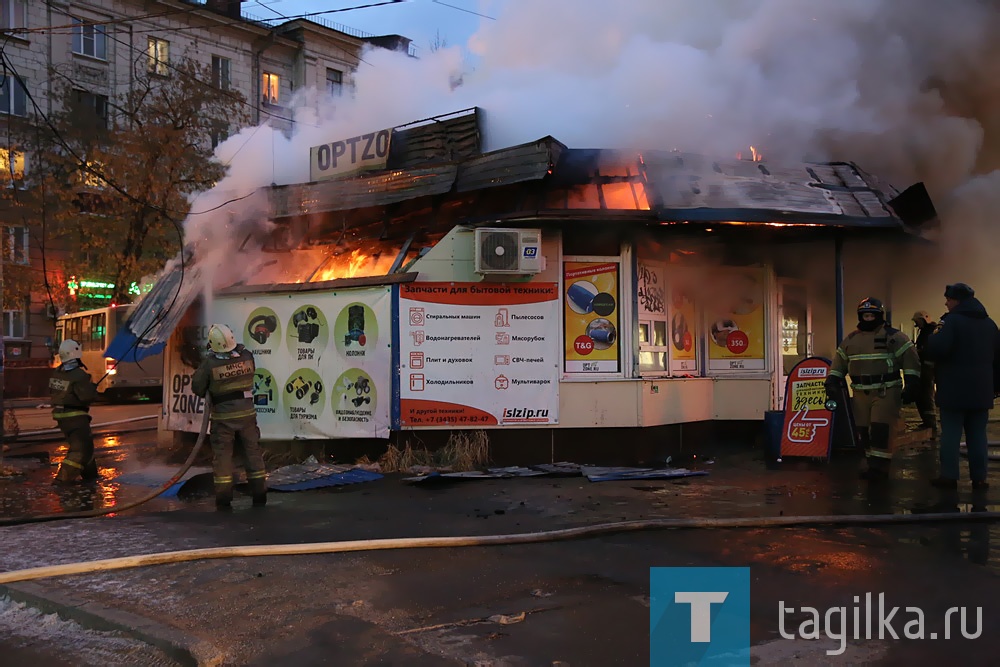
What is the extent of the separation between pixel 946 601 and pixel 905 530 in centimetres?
163

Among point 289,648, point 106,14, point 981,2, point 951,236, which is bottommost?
point 289,648

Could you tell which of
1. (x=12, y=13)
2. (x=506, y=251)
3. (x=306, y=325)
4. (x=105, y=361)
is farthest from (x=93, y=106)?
(x=506, y=251)

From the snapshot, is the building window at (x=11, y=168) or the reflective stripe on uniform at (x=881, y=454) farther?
the building window at (x=11, y=168)

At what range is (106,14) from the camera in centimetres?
2973

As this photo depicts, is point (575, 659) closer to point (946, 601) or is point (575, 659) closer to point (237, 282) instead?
point (946, 601)

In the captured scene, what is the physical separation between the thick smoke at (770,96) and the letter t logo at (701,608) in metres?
7.02

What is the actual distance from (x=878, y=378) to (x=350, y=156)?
7243mm

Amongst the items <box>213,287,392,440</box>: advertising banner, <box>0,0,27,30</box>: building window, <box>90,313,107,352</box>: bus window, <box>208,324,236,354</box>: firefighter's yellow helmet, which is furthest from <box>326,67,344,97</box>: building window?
<box>208,324,236,354</box>: firefighter's yellow helmet

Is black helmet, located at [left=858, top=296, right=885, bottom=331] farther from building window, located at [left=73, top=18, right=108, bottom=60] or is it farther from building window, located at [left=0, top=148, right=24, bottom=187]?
building window, located at [left=73, top=18, right=108, bottom=60]

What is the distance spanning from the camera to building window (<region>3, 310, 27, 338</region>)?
28312 mm

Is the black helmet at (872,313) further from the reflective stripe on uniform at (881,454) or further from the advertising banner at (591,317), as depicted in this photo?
the advertising banner at (591,317)

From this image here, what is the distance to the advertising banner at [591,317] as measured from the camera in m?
9.59

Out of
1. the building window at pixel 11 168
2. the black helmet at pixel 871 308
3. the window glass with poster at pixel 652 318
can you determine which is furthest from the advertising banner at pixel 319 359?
the building window at pixel 11 168

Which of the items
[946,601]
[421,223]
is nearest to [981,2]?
[421,223]
